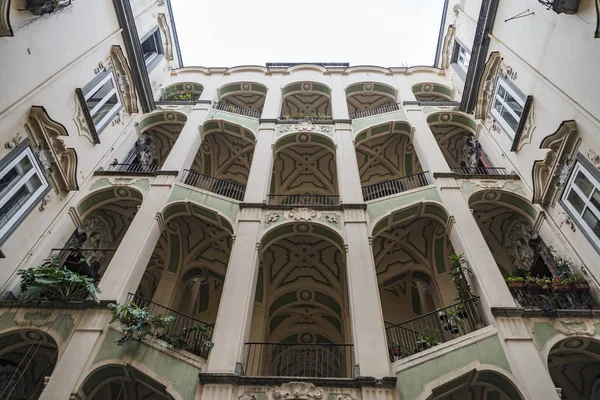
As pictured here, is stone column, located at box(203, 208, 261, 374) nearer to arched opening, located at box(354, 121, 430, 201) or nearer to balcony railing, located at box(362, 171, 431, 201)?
balcony railing, located at box(362, 171, 431, 201)

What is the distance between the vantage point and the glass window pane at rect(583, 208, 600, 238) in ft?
30.8

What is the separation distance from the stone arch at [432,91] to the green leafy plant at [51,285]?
55.1 ft

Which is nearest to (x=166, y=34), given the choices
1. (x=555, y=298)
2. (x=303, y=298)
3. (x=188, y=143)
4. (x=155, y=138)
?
(x=155, y=138)

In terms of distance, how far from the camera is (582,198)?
995 centimetres

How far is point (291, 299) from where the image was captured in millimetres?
15484

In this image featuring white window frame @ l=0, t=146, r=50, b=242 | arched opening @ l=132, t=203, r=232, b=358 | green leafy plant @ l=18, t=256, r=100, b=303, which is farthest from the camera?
arched opening @ l=132, t=203, r=232, b=358

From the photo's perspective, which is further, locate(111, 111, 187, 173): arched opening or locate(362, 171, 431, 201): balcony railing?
locate(111, 111, 187, 173): arched opening

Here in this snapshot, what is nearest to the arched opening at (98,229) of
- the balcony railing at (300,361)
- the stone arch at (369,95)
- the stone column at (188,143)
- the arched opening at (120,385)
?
the stone column at (188,143)

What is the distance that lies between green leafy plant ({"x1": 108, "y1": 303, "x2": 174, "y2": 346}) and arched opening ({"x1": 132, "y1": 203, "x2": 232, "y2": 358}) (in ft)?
14.6

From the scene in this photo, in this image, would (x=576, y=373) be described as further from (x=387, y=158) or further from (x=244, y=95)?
(x=244, y=95)

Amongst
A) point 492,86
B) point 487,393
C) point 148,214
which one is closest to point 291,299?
point 148,214

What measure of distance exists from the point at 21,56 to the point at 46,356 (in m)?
7.25

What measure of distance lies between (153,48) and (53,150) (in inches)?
438

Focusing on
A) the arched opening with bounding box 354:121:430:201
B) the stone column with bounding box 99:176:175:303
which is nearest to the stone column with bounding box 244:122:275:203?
the stone column with bounding box 99:176:175:303
